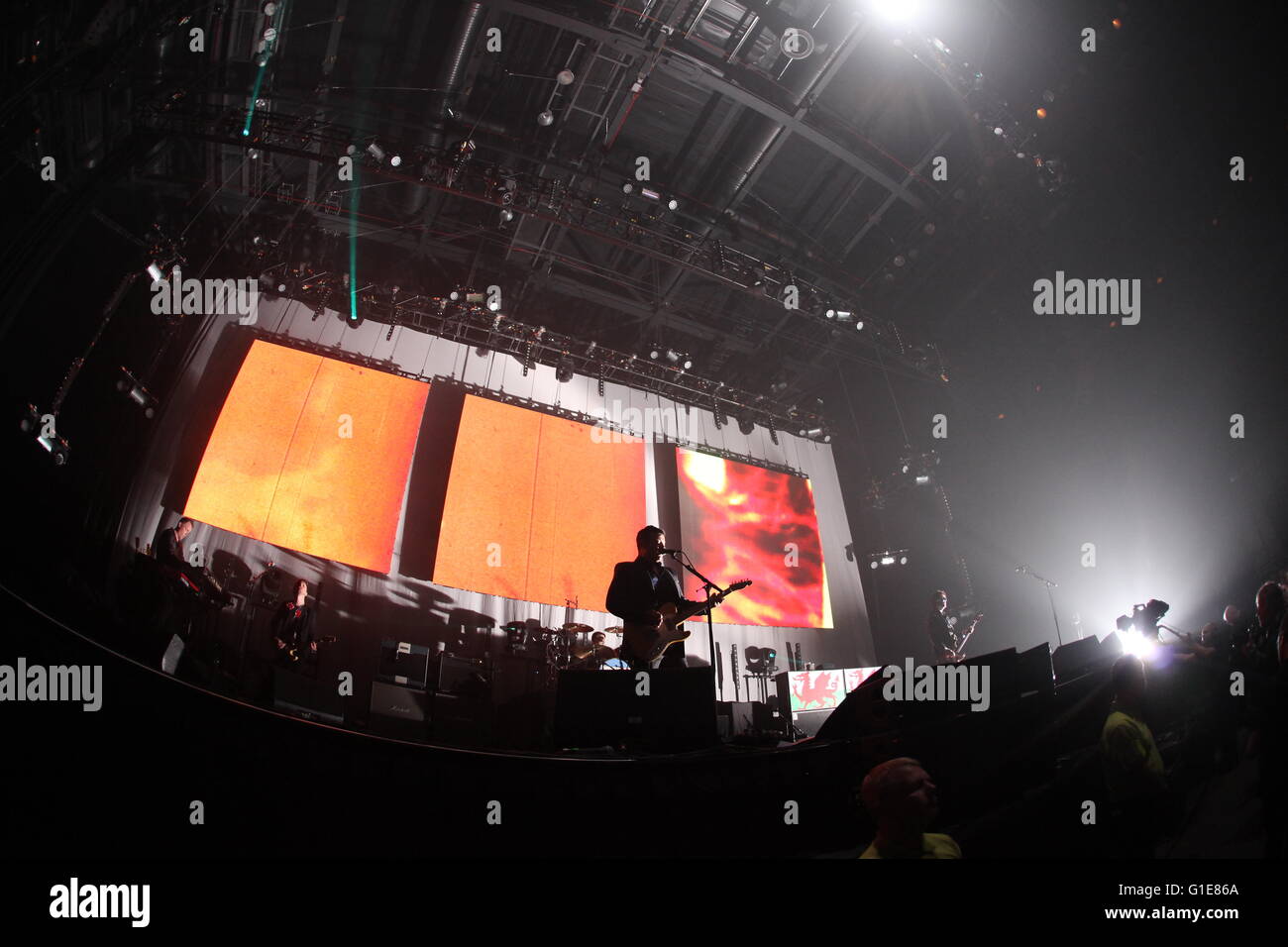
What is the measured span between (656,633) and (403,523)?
15.9ft

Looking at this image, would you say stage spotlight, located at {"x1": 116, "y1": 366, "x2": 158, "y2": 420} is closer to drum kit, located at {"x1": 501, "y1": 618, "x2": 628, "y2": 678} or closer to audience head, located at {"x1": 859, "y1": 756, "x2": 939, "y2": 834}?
drum kit, located at {"x1": 501, "y1": 618, "x2": 628, "y2": 678}

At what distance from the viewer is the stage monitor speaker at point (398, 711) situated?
15.0 feet

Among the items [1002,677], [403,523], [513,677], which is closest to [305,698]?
[513,677]

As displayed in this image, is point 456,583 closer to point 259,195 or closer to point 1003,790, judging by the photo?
point 259,195

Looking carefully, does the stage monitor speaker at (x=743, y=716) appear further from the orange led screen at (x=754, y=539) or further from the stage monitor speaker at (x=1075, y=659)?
the orange led screen at (x=754, y=539)

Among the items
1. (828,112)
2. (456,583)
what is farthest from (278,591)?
(828,112)

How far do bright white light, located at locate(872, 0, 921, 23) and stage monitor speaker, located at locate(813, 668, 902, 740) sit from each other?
714 centimetres

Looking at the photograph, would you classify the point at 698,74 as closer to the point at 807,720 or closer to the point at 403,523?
the point at 403,523

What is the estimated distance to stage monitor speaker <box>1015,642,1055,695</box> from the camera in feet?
8.50

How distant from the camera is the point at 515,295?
8992 millimetres

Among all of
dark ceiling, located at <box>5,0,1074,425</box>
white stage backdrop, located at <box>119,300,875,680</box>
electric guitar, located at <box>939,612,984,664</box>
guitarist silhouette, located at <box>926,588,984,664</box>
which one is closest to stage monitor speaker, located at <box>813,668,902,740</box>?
white stage backdrop, located at <box>119,300,875,680</box>

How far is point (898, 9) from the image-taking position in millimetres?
6090

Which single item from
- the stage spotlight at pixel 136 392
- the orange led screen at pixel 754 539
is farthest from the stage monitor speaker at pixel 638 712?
the stage spotlight at pixel 136 392
